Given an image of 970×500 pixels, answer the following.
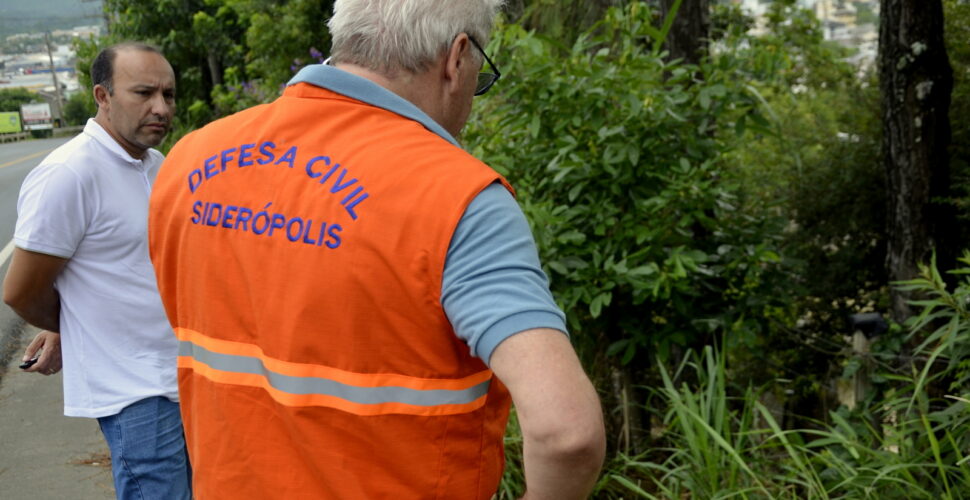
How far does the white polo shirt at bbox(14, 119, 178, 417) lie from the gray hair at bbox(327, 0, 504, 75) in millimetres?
1470

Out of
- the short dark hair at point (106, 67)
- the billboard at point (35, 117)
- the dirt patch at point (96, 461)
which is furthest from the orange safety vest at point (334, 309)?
the billboard at point (35, 117)

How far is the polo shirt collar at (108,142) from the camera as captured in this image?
3176 mm

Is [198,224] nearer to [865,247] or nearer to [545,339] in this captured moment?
[545,339]

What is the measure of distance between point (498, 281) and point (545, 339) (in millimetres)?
112

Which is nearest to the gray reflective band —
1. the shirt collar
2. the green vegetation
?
the shirt collar

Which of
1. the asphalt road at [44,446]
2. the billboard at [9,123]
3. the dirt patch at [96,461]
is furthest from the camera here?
the billboard at [9,123]

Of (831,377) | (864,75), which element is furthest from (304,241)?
(864,75)

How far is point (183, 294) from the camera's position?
1983 millimetres

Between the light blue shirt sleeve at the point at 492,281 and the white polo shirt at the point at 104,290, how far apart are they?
178cm

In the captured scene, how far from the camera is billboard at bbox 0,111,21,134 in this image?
1953 inches

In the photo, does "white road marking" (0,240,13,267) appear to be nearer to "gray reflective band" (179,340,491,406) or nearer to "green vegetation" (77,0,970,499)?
"green vegetation" (77,0,970,499)

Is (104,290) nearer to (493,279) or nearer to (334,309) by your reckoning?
(334,309)

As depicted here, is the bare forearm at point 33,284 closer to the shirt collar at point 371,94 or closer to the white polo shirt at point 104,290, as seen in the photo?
the white polo shirt at point 104,290

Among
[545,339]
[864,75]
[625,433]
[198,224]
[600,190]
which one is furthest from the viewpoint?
[864,75]
